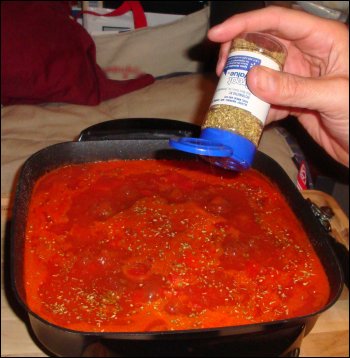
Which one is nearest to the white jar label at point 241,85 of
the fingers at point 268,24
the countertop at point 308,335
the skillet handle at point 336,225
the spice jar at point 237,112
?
the spice jar at point 237,112

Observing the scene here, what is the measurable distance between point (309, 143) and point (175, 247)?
27.9 inches

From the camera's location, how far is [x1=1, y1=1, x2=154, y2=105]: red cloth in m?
1.31

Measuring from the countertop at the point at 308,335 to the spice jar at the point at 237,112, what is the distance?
362mm

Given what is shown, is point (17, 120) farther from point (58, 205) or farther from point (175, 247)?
point (175, 247)

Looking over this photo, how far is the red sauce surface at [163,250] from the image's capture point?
2.20 ft

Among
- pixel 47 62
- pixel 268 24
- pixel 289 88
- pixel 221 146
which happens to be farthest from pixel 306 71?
pixel 47 62

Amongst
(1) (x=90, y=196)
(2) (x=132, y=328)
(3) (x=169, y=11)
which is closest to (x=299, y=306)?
(2) (x=132, y=328)

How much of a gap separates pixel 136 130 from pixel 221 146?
0.99ft

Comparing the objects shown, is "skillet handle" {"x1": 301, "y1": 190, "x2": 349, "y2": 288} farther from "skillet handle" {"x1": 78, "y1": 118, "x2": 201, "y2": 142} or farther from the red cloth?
the red cloth

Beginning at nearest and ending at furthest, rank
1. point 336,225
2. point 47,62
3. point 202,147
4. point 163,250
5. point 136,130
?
point 202,147
point 163,250
point 136,130
point 336,225
point 47,62

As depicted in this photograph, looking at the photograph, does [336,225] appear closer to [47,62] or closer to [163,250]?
[163,250]

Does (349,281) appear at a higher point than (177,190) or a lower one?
lower

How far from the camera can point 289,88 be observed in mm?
661

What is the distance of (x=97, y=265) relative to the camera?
0.71 metres
